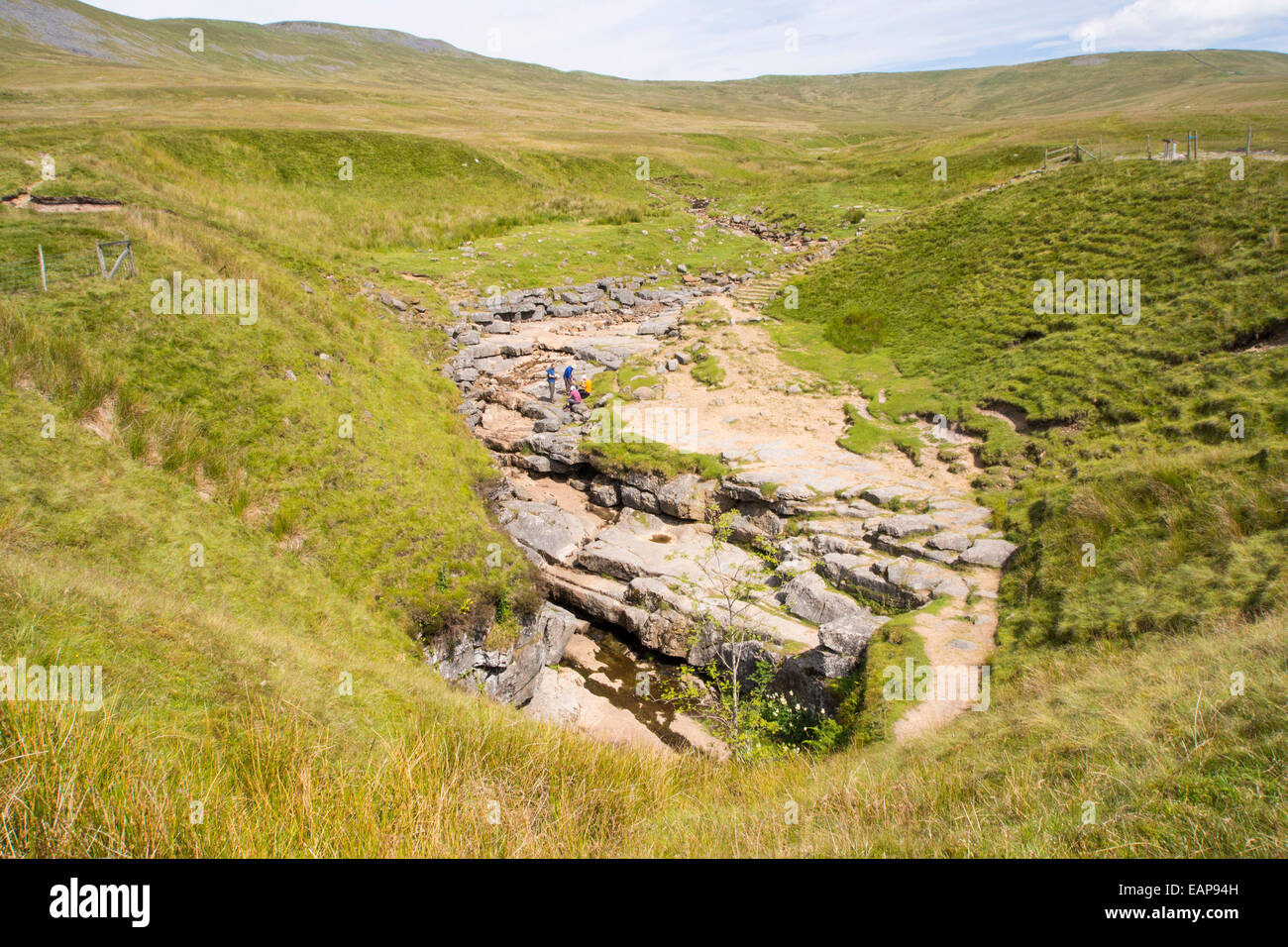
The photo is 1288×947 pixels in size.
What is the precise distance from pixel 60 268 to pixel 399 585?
11.9m

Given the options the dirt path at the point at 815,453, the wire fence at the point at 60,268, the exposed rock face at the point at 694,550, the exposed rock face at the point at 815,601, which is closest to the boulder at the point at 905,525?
the exposed rock face at the point at 694,550

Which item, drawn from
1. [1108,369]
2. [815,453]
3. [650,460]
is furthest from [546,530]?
[1108,369]

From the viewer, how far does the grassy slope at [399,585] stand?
4223mm

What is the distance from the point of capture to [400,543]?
12680mm

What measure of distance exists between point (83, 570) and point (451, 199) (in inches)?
1539

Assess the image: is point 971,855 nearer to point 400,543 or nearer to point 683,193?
point 400,543

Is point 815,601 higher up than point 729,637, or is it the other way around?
point 815,601

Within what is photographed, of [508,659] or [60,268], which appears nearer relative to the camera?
[508,659]

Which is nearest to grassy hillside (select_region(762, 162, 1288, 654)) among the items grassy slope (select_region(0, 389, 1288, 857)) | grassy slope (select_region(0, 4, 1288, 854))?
grassy slope (select_region(0, 4, 1288, 854))

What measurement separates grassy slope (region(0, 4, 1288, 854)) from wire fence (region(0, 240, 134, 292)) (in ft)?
2.16

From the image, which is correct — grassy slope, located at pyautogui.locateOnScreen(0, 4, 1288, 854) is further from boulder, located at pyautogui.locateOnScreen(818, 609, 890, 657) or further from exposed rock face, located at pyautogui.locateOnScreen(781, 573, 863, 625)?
exposed rock face, located at pyautogui.locateOnScreen(781, 573, 863, 625)

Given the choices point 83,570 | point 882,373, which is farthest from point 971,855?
point 882,373

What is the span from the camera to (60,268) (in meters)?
15.0

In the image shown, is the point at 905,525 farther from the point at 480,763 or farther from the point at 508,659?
the point at 480,763
